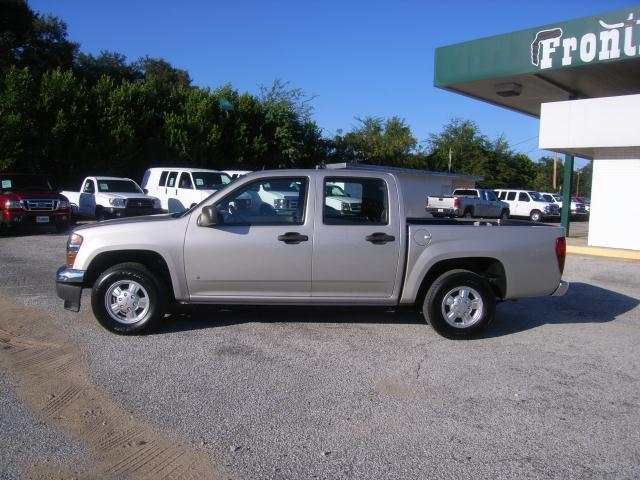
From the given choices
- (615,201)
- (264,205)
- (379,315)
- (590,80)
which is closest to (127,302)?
(264,205)

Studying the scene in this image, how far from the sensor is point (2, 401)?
14.6ft

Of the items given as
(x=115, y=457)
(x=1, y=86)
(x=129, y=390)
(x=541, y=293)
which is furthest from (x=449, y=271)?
(x=1, y=86)

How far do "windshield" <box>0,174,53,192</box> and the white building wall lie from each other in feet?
53.6

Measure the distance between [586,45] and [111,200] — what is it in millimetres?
15148

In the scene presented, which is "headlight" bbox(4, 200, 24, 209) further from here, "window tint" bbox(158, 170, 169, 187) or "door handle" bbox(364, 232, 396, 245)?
"door handle" bbox(364, 232, 396, 245)

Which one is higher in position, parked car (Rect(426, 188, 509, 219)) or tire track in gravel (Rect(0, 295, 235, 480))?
parked car (Rect(426, 188, 509, 219))

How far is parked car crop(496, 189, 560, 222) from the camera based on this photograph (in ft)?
108

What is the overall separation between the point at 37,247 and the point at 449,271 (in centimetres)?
1121

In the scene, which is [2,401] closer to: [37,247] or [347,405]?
[347,405]

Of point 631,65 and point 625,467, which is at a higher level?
point 631,65

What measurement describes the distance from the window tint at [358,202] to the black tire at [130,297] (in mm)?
2061

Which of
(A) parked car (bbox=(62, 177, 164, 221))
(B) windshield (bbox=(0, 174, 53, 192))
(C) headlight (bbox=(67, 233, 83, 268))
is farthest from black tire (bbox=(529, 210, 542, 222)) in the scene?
(C) headlight (bbox=(67, 233, 83, 268))

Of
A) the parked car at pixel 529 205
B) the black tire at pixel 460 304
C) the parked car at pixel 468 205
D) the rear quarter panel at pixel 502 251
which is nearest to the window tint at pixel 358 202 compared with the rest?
the rear quarter panel at pixel 502 251

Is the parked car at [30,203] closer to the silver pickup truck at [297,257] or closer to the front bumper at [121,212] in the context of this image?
the front bumper at [121,212]
